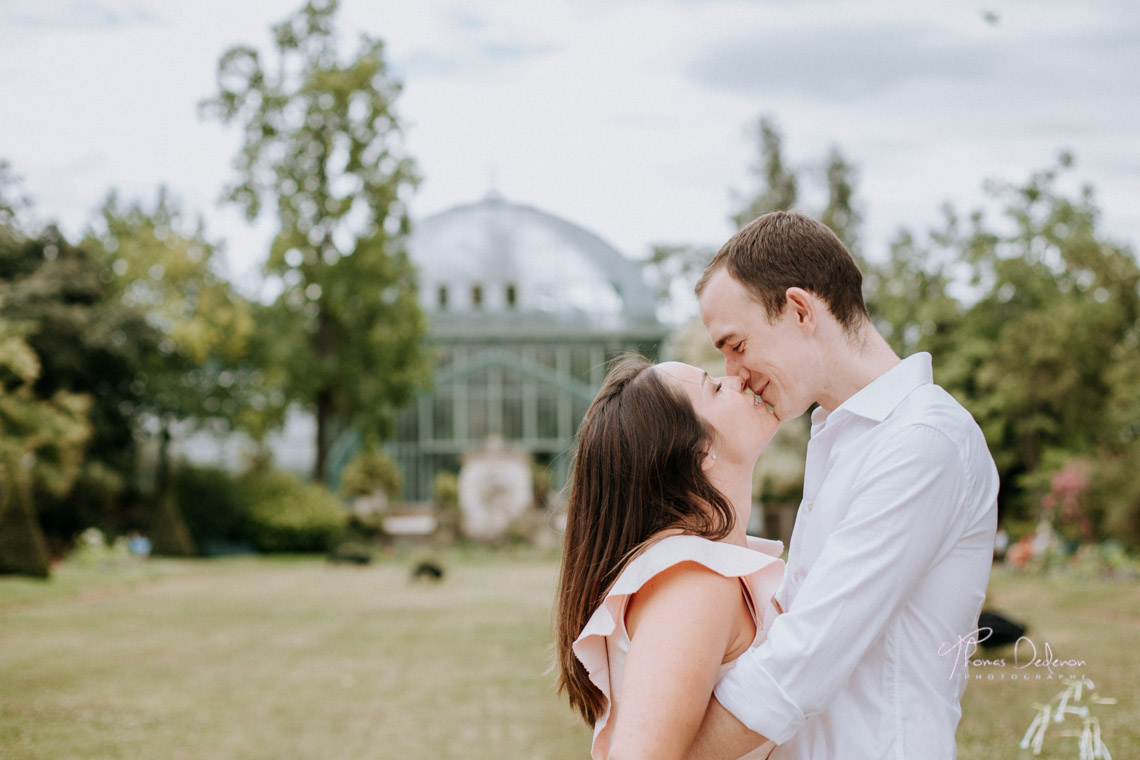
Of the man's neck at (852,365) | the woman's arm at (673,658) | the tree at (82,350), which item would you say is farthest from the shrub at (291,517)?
the woman's arm at (673,658)

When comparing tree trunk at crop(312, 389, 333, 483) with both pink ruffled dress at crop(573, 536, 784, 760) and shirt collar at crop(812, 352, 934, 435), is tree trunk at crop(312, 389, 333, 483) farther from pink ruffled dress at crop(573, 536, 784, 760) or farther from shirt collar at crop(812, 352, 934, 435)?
shirt collar at crop(812, 352, 934, 435)

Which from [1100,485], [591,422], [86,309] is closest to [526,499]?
[86,309]

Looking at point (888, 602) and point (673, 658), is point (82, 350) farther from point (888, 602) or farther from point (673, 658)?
point (888, 602)

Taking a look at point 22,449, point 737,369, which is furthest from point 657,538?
point 22,449

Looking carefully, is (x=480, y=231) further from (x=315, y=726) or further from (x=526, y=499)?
(x=315, y=726)

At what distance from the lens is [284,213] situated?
95.6 feet

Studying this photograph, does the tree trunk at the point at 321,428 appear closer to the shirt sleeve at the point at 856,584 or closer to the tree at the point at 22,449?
the tree at the point at 22,449

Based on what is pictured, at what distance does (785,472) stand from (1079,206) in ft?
33.6

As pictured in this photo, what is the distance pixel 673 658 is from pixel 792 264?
0.75 meters

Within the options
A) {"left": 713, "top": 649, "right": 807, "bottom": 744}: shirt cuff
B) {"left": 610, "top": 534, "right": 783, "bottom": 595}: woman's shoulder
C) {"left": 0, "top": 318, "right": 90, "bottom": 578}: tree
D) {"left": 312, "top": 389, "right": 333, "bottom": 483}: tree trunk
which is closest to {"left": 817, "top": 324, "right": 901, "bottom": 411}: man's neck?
{"left": 610, "top": 534, "right": 783, "bottom": 595}: woman's shoulder

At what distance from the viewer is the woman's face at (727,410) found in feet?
6.81

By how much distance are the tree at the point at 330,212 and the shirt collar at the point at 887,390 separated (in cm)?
2765

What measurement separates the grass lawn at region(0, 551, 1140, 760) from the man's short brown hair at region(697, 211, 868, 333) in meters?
2.15

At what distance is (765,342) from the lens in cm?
206
